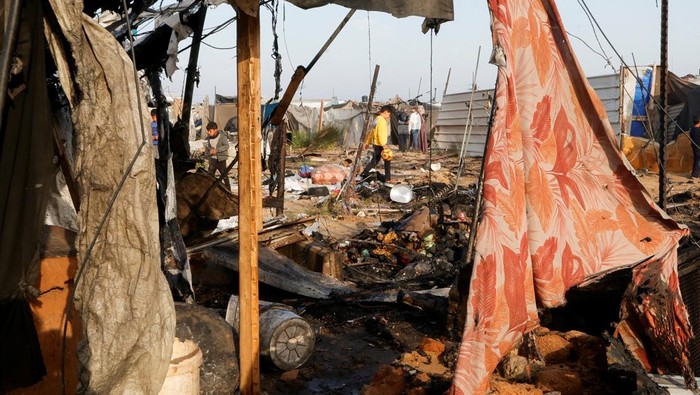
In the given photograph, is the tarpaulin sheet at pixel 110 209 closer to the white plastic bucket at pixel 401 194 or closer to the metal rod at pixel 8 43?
the metal rod at pixel 8 43

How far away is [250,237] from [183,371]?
925 mm

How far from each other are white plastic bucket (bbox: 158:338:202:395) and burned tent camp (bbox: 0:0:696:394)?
0.10 meters

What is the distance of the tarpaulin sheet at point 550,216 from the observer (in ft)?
11.8

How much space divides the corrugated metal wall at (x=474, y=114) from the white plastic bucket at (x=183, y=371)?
16582 mm

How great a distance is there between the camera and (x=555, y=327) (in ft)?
20.7

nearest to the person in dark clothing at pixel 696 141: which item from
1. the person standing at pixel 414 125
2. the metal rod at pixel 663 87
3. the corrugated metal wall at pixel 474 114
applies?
the corrugated metal wall at pixel 474 114

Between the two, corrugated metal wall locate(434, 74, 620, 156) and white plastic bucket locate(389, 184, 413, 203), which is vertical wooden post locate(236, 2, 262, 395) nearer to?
white plastic bucket locate(389, 184, 413, 203)

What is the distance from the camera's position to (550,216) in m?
4.00

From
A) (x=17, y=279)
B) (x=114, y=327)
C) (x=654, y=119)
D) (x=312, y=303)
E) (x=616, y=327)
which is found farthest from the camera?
(x=654, y=119)

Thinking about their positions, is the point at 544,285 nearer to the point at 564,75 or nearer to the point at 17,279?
the point at 564,75

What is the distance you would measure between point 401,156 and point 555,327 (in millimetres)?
21230

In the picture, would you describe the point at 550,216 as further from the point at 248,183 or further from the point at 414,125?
the point at 414,125

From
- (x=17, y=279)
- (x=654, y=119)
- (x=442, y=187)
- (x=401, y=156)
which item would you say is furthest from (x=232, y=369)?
(x=401, y=156)

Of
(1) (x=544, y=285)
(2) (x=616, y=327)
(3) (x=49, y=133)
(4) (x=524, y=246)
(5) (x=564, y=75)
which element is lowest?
(2) (x=616, y=327)
